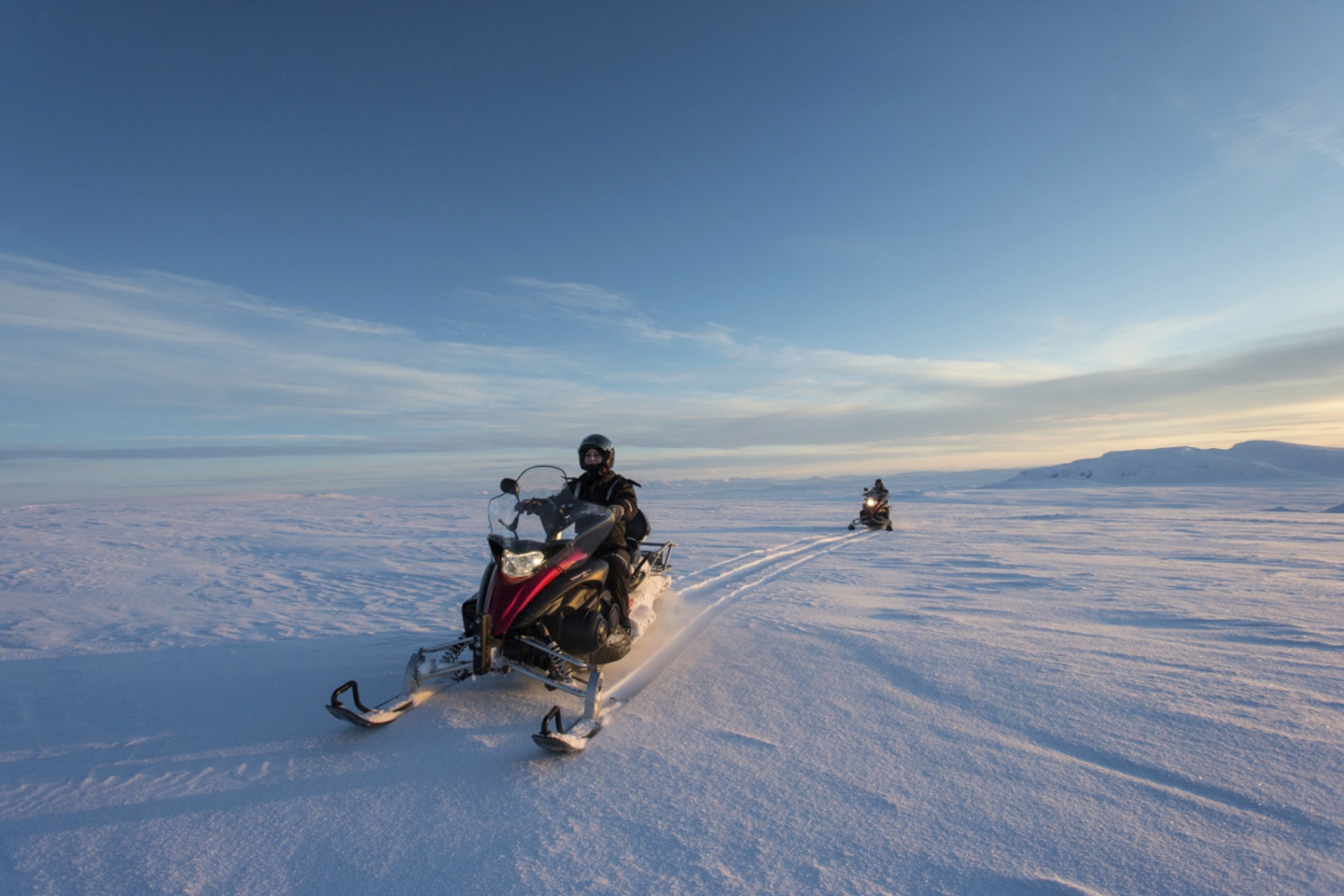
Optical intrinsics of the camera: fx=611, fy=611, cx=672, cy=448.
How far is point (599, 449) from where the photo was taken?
18.9 ft

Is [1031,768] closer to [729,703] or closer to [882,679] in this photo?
[882,679]

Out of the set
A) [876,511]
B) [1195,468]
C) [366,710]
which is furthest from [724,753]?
[1195,468]

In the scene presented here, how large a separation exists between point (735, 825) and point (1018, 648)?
3670 millimetres

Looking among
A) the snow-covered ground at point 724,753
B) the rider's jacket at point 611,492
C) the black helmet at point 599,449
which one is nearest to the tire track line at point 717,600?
the snow-covered ground at point 724,753

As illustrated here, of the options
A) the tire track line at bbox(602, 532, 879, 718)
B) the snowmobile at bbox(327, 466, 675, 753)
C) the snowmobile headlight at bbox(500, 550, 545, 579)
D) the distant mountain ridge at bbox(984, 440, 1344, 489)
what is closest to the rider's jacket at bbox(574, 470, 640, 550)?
the snowmobile at bbox(327, 466, 675, 753)

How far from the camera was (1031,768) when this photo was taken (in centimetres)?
310

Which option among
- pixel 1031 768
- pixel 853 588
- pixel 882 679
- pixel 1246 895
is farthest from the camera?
pixel 853 588

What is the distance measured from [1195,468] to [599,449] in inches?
4054

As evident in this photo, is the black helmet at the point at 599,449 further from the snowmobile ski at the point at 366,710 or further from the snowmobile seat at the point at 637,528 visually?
the snowmobile ski at the point at 366,710

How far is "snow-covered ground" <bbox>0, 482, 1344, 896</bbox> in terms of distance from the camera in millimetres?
2402

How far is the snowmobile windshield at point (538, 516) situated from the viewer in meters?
4.37

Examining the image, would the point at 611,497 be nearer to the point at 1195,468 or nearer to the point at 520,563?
the point at 520,563

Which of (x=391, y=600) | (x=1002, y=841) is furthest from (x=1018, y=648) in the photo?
(x=391, y=600)

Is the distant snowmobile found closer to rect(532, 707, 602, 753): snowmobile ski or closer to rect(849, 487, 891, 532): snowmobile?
rect(849, 487, 891, 532): snowmobile
